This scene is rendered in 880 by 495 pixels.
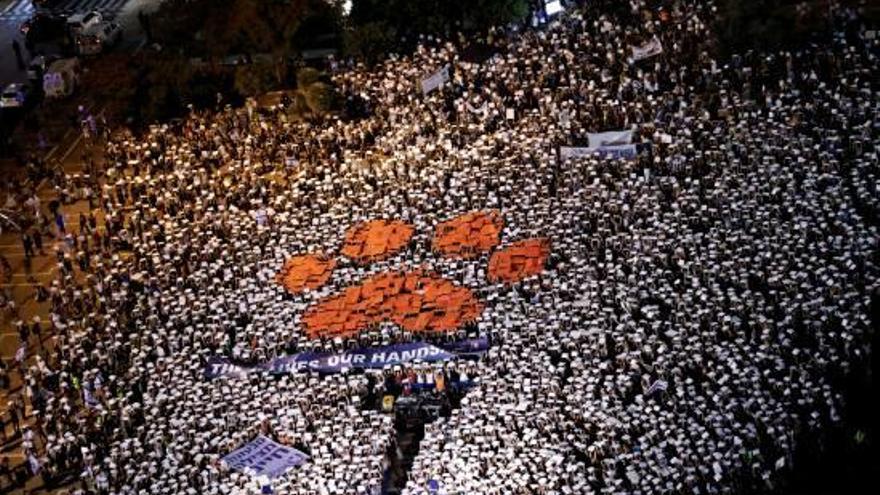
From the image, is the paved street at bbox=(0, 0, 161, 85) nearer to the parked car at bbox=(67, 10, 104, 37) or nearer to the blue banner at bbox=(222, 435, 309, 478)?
the parked car at bbox=(67, 10, 104, 37)

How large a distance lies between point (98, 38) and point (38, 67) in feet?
9.93

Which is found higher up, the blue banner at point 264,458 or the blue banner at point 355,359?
the blue banner at point 355,359

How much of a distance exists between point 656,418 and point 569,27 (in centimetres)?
2651

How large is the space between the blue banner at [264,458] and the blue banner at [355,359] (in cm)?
408

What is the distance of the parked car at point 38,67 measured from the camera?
8081 cm

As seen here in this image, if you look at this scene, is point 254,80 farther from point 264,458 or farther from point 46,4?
point 264,458

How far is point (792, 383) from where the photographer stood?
1953 inches

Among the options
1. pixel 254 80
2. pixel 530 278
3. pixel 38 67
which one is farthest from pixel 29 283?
pixel 38 67

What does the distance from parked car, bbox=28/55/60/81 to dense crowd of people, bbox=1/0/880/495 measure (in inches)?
393

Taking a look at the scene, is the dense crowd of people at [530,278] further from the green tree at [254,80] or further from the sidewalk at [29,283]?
the green tree at [254,80]

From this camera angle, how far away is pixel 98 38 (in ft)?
271

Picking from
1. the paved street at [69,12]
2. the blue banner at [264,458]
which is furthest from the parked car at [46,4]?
the blue banner at [264,458]

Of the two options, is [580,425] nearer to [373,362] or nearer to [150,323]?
[373,362]

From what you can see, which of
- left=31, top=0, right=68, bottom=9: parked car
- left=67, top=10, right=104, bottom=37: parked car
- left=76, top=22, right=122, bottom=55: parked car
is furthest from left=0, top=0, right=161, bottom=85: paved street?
left=67, top=10, right=104, bottom=37: parked car
